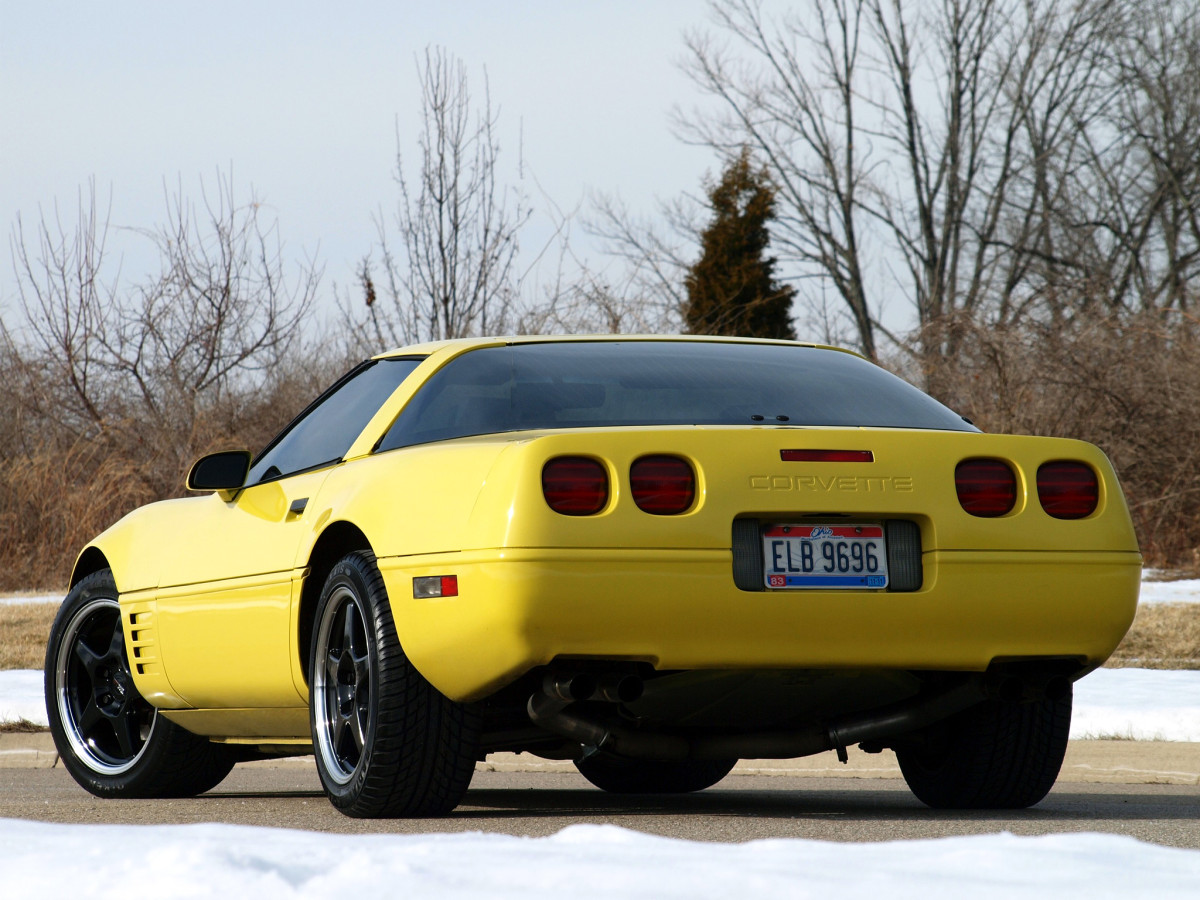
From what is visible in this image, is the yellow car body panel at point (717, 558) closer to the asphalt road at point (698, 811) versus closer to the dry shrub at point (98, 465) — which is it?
the asphalt road at point (698, 811)

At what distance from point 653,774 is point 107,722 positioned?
6.65ft

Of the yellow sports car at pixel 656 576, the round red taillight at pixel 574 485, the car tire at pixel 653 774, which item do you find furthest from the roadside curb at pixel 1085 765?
the round red taillight at pixel 574 485

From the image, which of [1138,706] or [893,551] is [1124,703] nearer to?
[1138,706]

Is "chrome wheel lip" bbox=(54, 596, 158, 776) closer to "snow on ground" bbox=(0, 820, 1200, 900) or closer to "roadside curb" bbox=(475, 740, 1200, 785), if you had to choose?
"roadside curb" bbox=(475, 740, 1200, 785)

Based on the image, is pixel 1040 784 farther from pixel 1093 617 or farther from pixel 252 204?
pixel 252 204

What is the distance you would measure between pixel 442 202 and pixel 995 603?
17.2 metres

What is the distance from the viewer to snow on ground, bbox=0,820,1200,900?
3.05 meters

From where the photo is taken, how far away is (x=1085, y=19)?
34.6 metres

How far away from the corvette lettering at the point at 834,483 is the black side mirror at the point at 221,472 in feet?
6.90

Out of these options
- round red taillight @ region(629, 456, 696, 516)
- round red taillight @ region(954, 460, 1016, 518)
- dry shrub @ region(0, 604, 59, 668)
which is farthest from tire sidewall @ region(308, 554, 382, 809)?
dry shrub @ region(0, 604, 59, 668)

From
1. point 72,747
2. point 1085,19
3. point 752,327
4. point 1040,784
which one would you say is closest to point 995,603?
point 1040,784

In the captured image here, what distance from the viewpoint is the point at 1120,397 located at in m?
17.1

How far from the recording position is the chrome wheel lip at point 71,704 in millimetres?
6227

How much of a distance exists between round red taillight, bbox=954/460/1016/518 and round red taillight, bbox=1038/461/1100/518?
0.33ft
